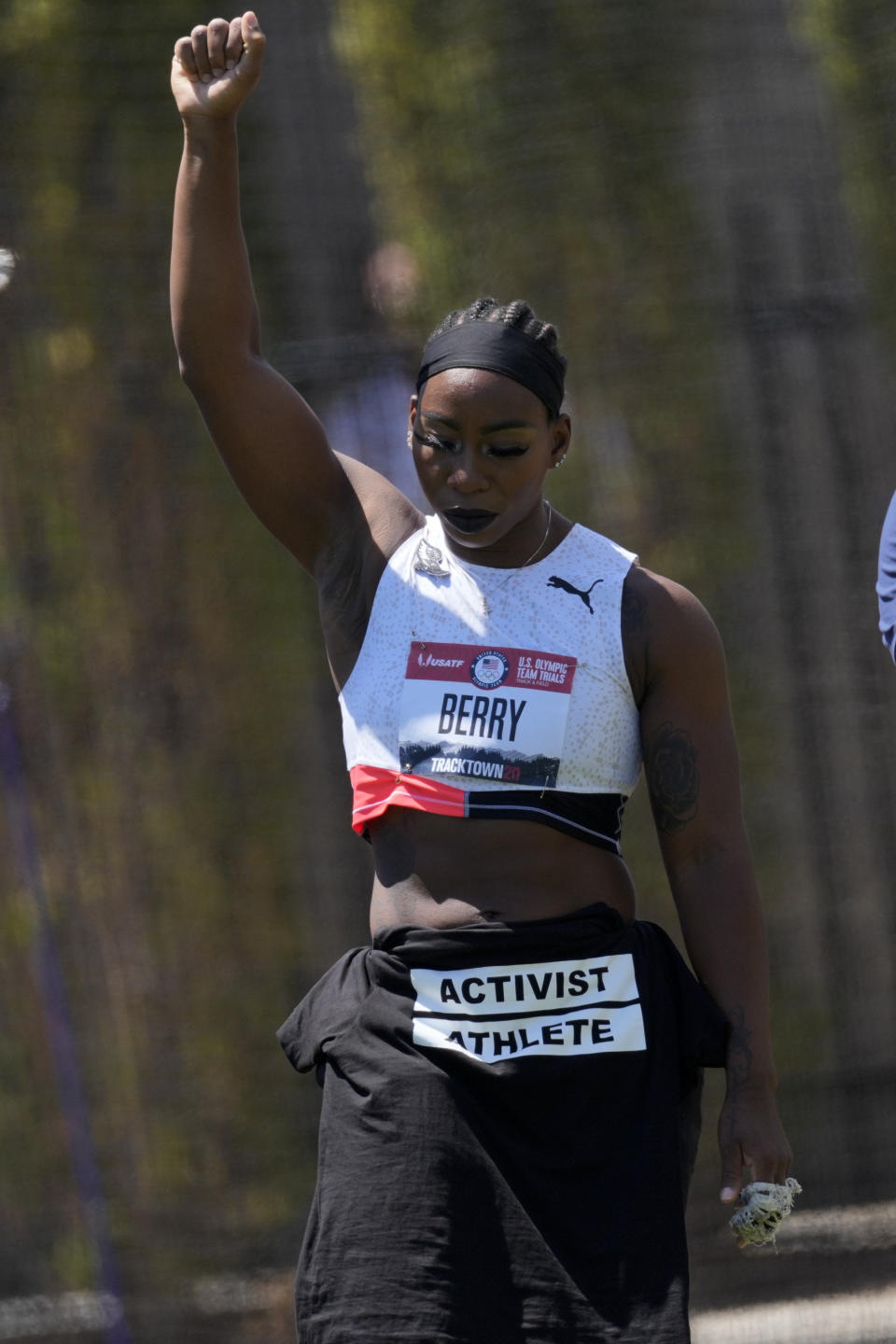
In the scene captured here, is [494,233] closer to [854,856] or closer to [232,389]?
[232,389]

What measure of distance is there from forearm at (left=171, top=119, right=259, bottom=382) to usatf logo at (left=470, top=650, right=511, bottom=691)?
544 mm

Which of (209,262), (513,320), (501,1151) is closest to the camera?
(501,1151)

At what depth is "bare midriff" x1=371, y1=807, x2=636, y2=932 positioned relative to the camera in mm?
2154

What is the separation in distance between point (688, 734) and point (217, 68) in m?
1.11

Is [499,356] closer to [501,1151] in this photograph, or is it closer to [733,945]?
[733,945]

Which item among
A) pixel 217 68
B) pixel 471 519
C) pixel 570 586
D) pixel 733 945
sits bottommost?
pixel 733 945

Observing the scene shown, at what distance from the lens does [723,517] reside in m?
3.44

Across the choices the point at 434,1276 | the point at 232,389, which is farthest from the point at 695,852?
the point at 232,389

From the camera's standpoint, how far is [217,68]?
7.07 feet

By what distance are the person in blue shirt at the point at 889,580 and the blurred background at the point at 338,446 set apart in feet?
1.94

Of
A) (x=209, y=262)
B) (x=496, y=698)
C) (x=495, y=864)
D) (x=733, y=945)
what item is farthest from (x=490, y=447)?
(x=733, y=945)

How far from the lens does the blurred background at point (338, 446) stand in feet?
10.9

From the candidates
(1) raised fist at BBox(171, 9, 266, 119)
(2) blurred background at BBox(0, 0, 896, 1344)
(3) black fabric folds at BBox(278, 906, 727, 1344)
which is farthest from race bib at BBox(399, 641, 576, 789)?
(2) blurred background at BBox(0, 0, 896, 1344)

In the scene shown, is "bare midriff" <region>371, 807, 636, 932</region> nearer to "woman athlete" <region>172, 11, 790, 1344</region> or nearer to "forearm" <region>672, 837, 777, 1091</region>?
"woman athlete" <region>172, 11, 790, 1344</region>
